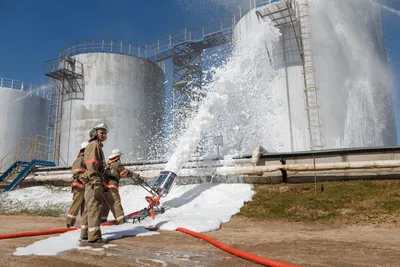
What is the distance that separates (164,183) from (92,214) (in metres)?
3.48

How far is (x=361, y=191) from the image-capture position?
7.94 metres

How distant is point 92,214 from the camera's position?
479 cm

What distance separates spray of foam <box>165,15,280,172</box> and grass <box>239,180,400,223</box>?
2945mm

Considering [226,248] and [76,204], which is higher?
[76,204]

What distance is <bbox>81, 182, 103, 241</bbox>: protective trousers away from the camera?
15.5 ft

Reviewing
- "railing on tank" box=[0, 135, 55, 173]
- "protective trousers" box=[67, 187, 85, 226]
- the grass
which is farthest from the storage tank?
"railing on tank" box=[0, 135, 55, 173]

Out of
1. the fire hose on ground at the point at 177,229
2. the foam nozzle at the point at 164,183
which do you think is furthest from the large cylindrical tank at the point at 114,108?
the fire hose on ground at the point at 177,229

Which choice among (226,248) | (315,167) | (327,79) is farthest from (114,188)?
(327,79)

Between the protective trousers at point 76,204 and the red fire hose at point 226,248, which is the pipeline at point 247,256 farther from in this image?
the protective trousers at point 76,204

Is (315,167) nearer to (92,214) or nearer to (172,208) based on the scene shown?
(172,208)

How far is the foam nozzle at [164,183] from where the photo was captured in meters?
8.04

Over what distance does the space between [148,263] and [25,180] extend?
1330 cm

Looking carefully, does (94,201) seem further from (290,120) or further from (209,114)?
(290,120)

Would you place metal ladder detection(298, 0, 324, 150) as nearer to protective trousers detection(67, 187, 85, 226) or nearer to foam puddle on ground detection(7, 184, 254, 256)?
foam puddle on ground detection(7, 184, 254, 256)
